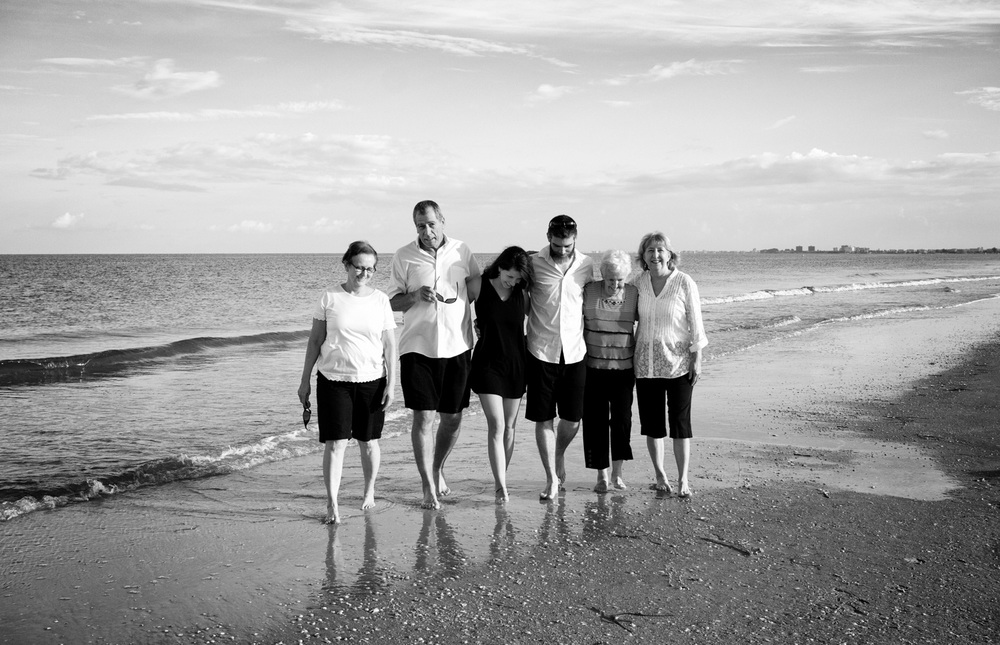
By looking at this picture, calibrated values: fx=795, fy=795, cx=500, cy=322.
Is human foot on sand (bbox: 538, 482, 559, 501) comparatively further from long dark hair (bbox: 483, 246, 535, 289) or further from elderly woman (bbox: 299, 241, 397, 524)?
long dark hair (bbox: 483, 246, 535, 289)

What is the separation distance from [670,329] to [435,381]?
173 centimetres

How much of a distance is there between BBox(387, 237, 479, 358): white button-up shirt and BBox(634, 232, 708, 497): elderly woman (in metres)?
1.34

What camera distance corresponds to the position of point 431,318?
5.31m

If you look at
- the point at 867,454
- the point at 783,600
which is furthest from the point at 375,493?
the point at 867,454

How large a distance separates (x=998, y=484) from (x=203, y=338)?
56.7 ft

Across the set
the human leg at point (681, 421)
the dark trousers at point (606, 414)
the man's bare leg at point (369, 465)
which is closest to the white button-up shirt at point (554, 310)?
the dark trousers at point (606, 414)

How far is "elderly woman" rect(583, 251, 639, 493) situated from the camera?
18.7ft

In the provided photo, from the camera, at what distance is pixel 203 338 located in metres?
19.3

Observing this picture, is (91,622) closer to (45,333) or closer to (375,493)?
(375,493)

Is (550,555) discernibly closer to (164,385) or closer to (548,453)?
(548,453)

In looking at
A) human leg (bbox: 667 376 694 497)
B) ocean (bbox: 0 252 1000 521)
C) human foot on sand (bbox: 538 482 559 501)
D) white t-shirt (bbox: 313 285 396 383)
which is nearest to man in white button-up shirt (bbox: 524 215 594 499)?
human foot on sand (bbox: 538 482 559 501)

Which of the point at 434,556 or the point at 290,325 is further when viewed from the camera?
the point at 290,325

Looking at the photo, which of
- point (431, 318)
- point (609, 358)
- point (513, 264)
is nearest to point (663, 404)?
point (609, 358)

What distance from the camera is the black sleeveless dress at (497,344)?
17.8ft
